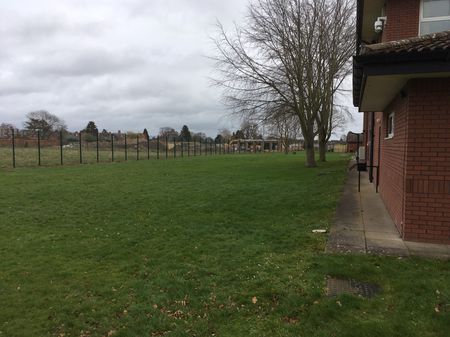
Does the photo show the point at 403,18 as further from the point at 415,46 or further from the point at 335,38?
the point at 335,38

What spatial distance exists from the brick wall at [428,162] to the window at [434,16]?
2078 millimetres

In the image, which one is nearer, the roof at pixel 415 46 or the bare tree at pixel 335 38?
the roof at pixel 415 46

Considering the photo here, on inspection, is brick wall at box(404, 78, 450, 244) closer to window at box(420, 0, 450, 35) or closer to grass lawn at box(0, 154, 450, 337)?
grass lawn at box(0, 154, 450, 337)

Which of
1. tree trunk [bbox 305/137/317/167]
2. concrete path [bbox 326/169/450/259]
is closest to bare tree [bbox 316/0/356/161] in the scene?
tree trunk [bbox 305/137/317/167]

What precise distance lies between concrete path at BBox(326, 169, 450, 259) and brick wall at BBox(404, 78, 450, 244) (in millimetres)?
302

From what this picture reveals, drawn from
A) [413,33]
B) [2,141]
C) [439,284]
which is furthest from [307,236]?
[2,141]

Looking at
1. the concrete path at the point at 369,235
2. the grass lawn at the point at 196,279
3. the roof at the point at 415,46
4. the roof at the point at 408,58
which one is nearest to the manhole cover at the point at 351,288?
the grass lawn at the point at 196,279

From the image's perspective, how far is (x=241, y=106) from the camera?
74.6 feet

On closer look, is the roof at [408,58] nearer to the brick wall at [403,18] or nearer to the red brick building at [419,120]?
the red brick building at [419,120]

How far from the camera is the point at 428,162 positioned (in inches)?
227

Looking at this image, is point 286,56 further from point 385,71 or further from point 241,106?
point 385,71

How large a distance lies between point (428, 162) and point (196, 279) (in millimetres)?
3810

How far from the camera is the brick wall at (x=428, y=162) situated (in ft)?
18.5

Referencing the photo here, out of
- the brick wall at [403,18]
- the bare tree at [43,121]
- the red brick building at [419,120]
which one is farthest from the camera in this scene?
the bare tree at [43,121]
